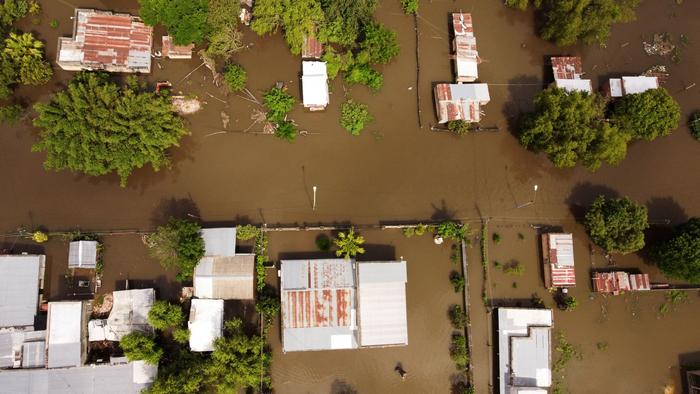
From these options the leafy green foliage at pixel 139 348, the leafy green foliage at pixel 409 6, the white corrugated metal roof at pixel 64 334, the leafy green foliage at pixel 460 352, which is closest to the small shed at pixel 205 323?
the leafy green foliage at pixel 139 348

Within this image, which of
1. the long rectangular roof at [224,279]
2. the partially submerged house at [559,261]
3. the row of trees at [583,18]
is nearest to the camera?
the long rectangular roof at [224,279]

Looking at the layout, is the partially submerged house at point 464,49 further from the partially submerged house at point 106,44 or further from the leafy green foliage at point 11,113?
the leafy green foliage at point 11,113

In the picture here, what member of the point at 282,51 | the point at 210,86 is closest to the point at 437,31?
the point at 282,51

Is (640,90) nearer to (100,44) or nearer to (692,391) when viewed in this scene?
(692,391)

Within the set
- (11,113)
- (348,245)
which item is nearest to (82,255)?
(11,113)

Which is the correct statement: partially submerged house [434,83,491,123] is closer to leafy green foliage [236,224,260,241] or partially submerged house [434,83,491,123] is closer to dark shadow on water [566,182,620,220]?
dark shadow on water [566,182,620,220]

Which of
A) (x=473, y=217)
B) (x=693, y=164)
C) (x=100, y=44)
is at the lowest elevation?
(x=473, y=217)
